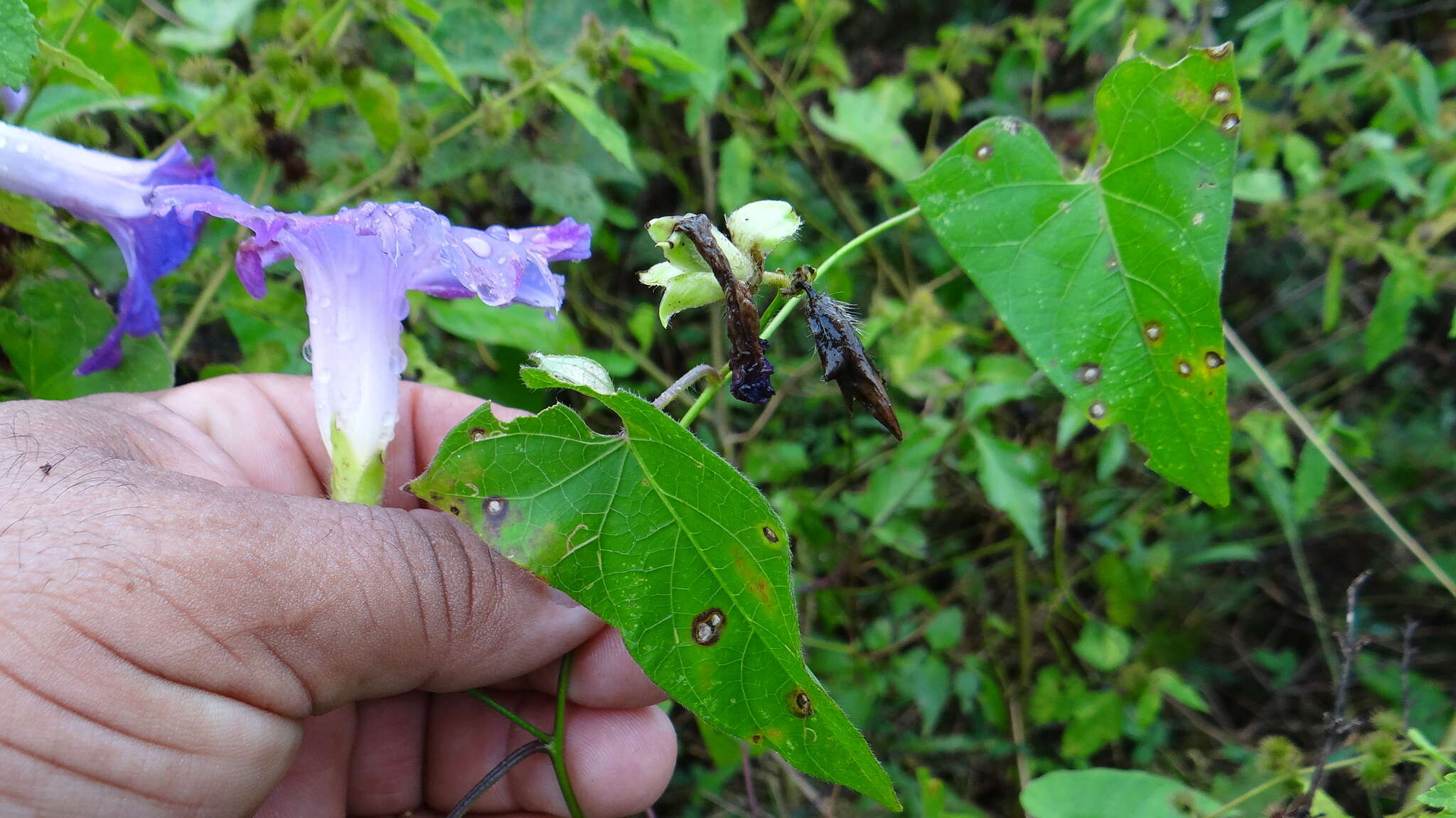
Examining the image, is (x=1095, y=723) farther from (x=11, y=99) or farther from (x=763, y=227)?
(x=11, y=99)

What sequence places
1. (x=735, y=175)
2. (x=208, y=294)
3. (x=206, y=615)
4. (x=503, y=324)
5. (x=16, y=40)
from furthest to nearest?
(x=735, y=175), (x=503, y=324), (x=208, y=294), (x=16, y=40), (x=206, y=615)

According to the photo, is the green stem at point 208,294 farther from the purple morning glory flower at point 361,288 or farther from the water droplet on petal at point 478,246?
the water droplet on petal at point 478,246

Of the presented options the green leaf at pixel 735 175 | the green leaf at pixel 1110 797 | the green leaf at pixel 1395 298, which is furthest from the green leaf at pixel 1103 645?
the green leaf at pixel 735 175

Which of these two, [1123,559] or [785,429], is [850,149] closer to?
[785,429]

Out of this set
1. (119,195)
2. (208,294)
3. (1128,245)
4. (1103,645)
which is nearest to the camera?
(1128,245)

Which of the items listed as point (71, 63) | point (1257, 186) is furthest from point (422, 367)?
point (1257, 186)

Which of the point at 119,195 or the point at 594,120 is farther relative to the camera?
the point at 594,120

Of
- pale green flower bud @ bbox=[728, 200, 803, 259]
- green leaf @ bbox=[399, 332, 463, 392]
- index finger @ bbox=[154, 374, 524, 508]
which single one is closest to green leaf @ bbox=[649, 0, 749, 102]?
green leaf @ bbox=[399, 332, 463, 392]
